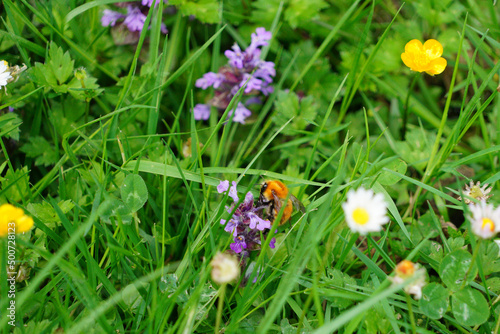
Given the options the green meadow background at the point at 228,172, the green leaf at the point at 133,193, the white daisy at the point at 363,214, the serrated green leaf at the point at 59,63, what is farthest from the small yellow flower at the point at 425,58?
the serrated green leaf at the point at 59,63

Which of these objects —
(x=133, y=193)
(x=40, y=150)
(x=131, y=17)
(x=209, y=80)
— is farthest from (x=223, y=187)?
(x=131, y=17)

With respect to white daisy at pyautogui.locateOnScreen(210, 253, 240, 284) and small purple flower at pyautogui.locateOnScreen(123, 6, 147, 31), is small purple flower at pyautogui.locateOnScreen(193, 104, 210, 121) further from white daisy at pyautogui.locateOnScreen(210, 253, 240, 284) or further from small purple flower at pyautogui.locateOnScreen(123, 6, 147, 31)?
white daisy at pyautogui.locateOnScreen(210, 253, 240, 284)

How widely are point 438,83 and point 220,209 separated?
1995 mm

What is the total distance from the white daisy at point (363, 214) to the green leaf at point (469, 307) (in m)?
0.64

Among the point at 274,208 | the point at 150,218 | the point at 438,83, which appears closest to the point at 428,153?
the point at 438,83

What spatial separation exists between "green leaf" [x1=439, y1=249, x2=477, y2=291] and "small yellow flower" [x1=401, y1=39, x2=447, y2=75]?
2.60 ft

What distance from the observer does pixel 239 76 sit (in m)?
2.24

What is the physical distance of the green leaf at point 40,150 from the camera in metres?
1.94

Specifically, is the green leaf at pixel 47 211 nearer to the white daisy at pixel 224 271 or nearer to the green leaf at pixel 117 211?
the green leaf at pixel 117 211

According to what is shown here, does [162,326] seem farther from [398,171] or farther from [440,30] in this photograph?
[440,30]

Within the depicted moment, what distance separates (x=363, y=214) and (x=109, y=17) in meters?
1.85

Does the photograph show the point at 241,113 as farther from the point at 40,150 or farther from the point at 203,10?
the point at 40,150

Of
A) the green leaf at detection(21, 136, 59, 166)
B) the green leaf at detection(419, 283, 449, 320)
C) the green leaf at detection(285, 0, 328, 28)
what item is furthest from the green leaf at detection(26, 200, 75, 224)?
the green leaf at detection(285, 0, 328, 28)

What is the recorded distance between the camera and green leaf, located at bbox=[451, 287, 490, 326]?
142 centimetres
